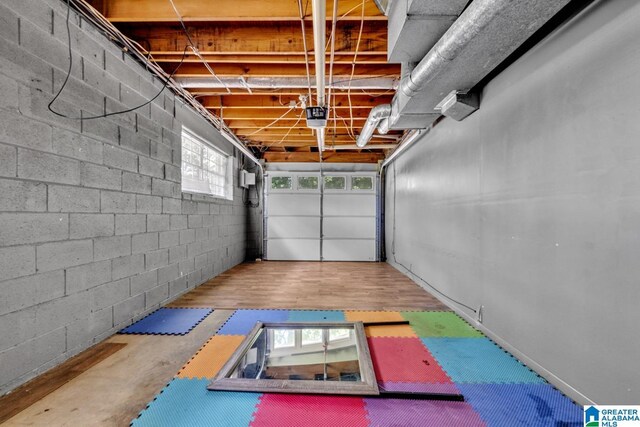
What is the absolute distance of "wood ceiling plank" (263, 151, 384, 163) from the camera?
23.0 feet

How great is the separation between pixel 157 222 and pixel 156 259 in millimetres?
427

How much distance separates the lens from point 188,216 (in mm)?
3939

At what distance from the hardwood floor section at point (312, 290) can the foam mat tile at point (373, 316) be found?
15 centimetres

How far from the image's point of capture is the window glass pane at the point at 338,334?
8.32ft

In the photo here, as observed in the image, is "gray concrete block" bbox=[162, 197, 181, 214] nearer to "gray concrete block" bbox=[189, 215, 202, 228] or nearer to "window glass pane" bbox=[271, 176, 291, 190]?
"gray concrete block" bbox=[189, 215, 202, 228]

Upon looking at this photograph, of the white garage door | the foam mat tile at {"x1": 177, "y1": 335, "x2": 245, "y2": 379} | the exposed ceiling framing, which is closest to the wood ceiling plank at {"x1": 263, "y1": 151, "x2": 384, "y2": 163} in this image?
the white garage door

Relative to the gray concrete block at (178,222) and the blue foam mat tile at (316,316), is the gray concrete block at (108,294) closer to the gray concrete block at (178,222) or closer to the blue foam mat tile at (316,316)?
the gray concrete block at (178,222)

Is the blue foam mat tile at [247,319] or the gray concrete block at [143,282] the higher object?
the gray concrete block at [143,282]

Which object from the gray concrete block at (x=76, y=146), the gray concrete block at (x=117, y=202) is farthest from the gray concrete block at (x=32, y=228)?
the gray concrete block at (x=76, y=146)

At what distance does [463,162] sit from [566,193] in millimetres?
1346

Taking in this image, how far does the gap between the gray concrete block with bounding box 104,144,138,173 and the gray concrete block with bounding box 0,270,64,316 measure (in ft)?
3.35

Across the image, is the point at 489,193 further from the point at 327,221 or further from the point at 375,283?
the point at 327,221

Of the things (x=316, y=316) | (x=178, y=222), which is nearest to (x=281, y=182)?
(x=178, y=222)

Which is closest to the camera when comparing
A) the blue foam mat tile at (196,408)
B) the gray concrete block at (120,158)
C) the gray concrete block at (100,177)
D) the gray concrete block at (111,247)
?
the blue foam mat tile at (196,408)
